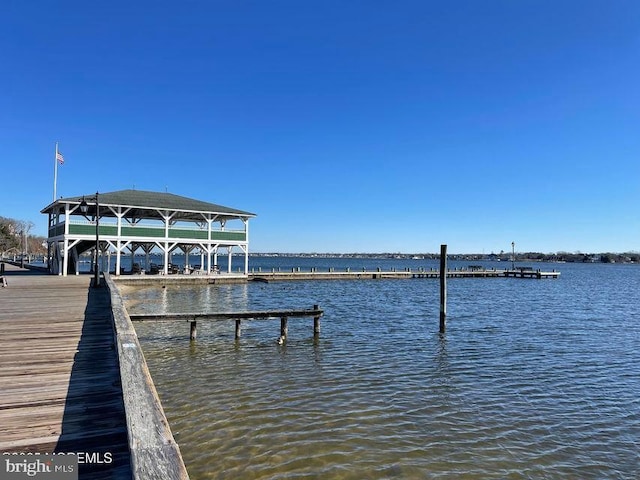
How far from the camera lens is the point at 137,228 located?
1460 inches

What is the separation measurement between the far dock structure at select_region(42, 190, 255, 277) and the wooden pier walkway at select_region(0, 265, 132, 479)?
25.7 m

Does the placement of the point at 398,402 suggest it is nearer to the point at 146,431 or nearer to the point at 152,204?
the point at 146,431

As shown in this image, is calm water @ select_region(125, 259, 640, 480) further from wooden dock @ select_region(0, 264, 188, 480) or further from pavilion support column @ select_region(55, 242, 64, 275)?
pavilion support column @ select_region(55, 242, 64, 275)

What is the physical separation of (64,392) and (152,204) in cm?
3387

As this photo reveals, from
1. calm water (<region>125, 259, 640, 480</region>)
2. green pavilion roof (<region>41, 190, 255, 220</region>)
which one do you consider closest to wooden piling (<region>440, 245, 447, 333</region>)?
calm water (<region>125, 259, 640, 480</region>)

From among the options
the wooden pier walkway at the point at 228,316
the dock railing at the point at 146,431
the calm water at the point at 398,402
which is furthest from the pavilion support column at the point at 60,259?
the dock railing at the point at 146,431

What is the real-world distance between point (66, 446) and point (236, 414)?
4234mm

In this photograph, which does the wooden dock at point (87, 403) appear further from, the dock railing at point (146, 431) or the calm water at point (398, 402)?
the calm water at point (398, 402)

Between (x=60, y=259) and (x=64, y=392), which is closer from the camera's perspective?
(x=64, y=392)

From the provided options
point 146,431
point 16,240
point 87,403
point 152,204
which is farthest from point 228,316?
point 16,240

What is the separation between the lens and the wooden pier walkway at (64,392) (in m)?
4.12

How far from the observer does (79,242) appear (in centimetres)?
3562

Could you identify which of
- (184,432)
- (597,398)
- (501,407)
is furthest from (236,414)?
(597,398)

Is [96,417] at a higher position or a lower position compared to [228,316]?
higher
